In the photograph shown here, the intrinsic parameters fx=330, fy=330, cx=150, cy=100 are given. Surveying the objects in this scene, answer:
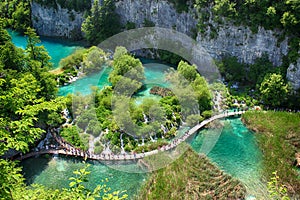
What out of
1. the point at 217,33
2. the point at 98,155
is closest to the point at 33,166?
the point at 98,155

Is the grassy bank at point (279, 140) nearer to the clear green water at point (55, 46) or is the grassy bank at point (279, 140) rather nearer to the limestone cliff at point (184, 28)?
the limestone cliff at point (184, 28)

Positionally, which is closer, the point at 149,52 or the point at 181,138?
the point at 181,138

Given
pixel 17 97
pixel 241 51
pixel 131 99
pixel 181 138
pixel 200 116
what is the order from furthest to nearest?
1. pixel 241 51
2. pixel 131 99
3. pixel 200 116
4. pixel 181 138
5. pixel 17 97

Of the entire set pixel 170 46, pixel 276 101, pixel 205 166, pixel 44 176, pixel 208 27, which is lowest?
pixel 44 176

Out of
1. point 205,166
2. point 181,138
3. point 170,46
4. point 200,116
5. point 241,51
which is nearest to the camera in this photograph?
point 205,166

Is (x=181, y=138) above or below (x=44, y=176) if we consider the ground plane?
above

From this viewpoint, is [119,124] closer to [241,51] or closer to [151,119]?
[151,119]

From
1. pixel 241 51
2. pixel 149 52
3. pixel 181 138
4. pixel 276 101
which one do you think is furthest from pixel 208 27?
pixel 181 138

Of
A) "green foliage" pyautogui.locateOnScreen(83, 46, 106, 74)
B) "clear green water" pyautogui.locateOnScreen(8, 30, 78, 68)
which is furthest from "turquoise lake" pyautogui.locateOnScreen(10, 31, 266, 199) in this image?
"clear green water" pyautogui.locateOnScreen(8, 30, 78, 68)
